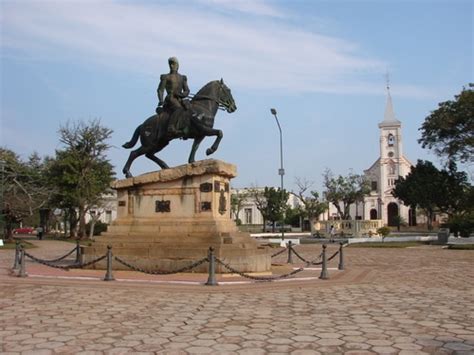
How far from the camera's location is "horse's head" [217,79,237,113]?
16.0 m

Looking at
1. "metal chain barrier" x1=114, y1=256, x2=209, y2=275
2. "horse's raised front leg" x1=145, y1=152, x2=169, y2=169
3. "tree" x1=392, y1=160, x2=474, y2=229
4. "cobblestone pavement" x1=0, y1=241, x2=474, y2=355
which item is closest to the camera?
"cobblestone pavement" x1=0, y1=241, x2=474, y2=355

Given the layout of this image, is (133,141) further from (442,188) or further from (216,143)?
(442,188)

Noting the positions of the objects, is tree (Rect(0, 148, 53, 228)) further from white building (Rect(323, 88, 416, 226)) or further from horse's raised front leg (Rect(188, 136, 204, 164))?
white building (Rect(323, 88, 416, 226))

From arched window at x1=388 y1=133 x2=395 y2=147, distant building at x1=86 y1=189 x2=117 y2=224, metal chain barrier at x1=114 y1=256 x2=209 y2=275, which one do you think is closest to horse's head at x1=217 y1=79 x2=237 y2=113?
metal chain barrier at x1=114 y1=256 x2=209 y2=275

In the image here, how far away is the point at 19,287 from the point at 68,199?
1457 inches

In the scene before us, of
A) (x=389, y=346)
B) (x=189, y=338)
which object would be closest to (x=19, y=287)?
(x=189, y=338)

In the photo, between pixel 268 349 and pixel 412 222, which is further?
pixel 412 222

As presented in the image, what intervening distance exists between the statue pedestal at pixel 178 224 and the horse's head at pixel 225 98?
6.34 ft

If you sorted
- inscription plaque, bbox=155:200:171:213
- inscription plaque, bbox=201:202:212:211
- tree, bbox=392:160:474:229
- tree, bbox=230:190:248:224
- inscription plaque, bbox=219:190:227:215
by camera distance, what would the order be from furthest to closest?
tree, bbox=230:190:248:224 → tree, bbox=392:160:474:229 → inscription plaque, bbox=155:200:171:213 → inscription plaque, bbox=219:190:227:215 → inscription plaque, bbox=201:202:212:211

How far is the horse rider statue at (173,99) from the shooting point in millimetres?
15711

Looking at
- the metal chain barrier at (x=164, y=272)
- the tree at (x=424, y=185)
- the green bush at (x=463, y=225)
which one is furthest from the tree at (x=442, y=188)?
the metal chain barrier at (x=164, y=272)

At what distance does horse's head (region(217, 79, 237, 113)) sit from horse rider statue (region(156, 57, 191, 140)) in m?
1.00

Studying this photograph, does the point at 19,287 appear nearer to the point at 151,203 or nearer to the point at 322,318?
the point at 151,203

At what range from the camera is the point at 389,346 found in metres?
6.29
